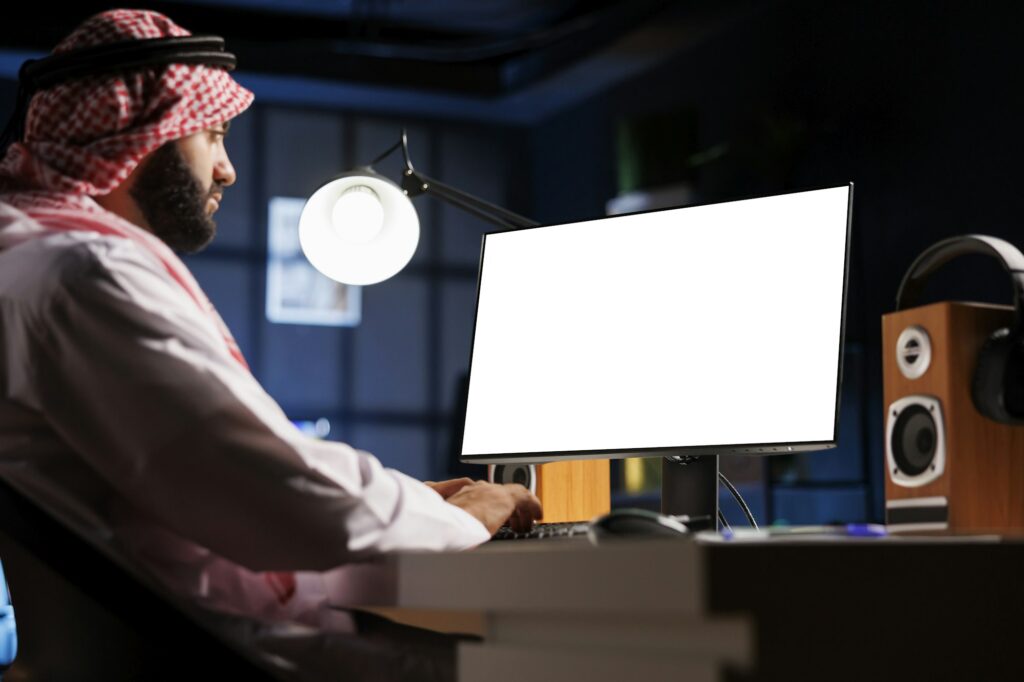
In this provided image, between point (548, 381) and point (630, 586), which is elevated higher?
point (548, 381)

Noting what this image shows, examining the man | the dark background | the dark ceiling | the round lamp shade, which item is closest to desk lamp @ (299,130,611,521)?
the round lamp shade

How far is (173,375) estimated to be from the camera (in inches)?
46.2

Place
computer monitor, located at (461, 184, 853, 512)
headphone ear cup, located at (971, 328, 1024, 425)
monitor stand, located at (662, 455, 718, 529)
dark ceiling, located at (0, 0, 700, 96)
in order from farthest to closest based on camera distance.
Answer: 1. dark ceiling, located at (0, 0, 700, 96)
2. monitor stand, located at (662, 455, 718, 529)
3. computer monitor, located at (461, 184, 853, 512)
4. headphone ear cup, located at (971, 328, 1024, 425)

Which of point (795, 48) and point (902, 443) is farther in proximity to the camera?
point (795, 48)

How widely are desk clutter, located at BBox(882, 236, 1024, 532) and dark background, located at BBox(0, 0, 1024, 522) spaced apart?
3.20 m

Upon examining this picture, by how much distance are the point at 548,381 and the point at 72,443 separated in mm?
759

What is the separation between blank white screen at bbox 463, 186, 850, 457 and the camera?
160 centimetres

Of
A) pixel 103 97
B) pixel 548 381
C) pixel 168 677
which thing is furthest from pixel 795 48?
pixel 168 677

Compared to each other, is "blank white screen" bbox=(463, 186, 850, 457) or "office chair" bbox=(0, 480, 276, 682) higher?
"blank white screen" bbox=(463, 186, 850, 457)

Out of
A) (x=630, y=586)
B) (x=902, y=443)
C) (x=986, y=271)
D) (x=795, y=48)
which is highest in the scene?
(x=795, y=48)

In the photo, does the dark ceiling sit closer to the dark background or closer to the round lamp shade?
the dark background

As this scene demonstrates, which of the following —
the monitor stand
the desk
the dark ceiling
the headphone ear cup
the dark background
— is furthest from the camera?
the dark ceiling

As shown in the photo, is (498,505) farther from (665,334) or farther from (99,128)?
(99,128)

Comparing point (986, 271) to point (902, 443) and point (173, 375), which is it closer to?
point (902, 443)
